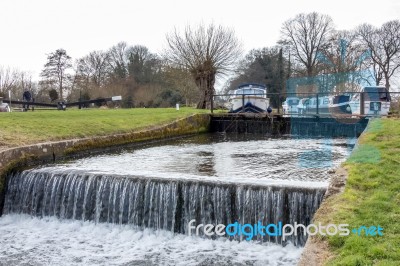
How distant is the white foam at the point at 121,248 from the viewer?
215 inches

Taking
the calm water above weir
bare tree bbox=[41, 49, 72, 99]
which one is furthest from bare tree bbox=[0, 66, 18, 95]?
the calm water above weir

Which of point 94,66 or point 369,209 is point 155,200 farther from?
point 94,66

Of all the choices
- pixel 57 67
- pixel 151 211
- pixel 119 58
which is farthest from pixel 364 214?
pixel 119 58

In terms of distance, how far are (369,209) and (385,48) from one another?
33171 millimetres

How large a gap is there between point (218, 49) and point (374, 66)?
1506 centimetres

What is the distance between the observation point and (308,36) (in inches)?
1614

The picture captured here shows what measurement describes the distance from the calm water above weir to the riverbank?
870 millimetres

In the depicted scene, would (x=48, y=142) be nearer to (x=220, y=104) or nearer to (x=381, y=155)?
(x=381, y=155)

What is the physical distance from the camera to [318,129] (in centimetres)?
1780

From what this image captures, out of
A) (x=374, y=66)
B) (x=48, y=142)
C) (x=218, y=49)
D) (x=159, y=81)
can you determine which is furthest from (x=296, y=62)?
(x=48, y=142)

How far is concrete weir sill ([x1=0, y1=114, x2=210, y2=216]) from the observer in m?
8.65

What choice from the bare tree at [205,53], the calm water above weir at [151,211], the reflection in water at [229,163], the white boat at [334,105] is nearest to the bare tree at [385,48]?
the white boat at [334,105]

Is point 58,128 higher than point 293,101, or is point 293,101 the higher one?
point 293,101

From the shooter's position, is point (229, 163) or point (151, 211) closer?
point (151, 211)
